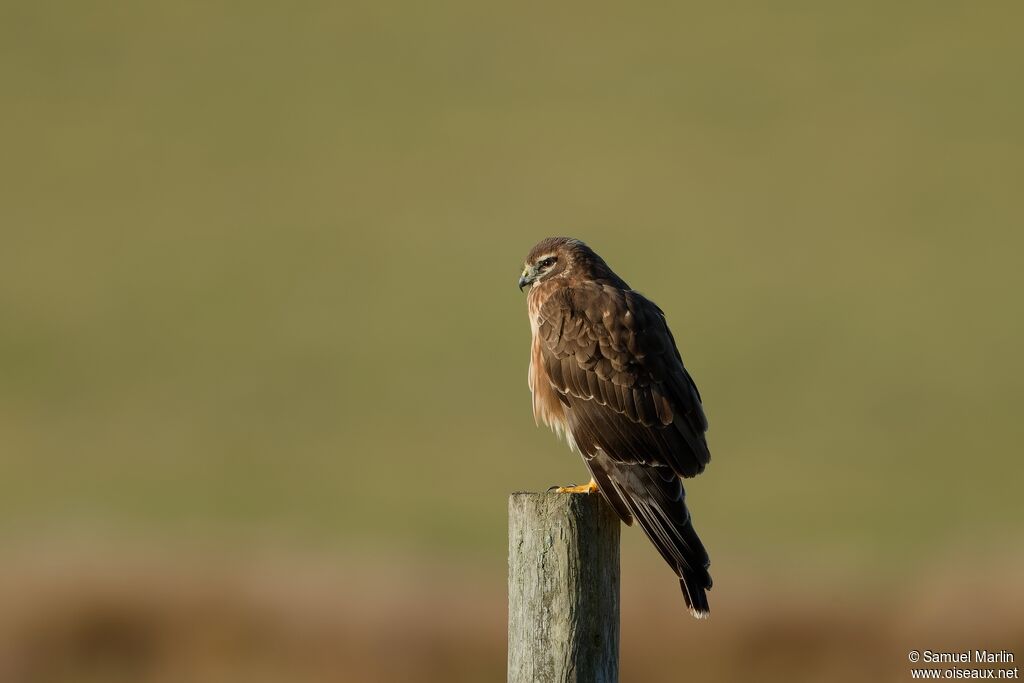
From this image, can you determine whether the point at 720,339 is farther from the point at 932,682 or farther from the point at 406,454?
the point at 932,682

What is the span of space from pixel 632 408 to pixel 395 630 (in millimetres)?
5454

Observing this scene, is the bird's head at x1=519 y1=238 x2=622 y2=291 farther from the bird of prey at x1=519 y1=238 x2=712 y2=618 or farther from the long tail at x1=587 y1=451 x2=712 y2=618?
the long tail at x1=587 y1=451 x2=712 y2=618

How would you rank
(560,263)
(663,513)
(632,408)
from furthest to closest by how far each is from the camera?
(560,263)
(632,408)
(663,513)

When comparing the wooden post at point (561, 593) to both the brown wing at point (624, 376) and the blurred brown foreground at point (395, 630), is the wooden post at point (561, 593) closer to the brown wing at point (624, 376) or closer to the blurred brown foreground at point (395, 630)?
the brown wing at point (624, 376)

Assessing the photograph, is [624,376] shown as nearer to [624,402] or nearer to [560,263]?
[624,402]

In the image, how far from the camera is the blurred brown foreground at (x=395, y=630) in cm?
1255

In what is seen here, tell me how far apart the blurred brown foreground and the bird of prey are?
450 cm

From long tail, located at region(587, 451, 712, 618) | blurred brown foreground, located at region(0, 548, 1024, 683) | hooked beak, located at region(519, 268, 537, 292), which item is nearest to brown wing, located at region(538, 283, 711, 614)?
long tail, located at region(587, 451, 712, 618)

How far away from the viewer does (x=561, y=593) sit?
6.41m

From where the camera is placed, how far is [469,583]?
1427cm

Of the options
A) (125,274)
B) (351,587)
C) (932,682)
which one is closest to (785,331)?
(125,274)

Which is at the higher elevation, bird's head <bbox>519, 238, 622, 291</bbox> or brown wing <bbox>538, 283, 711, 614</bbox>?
bird's head <bbox>519, 238, 622, 291</bbox>

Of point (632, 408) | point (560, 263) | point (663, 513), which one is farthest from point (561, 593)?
point (560, 263)

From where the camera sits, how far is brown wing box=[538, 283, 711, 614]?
737 centimetres
